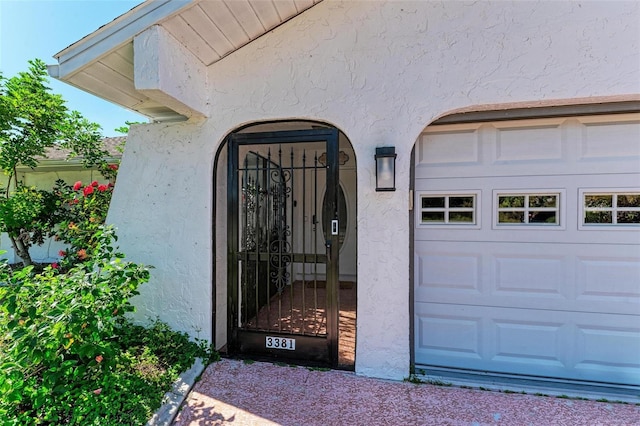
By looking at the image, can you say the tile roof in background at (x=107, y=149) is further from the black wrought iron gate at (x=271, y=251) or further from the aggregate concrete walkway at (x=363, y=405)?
the aggregate concrete walkway at (x=363, y=405)

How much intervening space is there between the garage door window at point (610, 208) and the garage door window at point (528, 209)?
27 cm

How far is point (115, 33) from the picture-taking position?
2.71 metres

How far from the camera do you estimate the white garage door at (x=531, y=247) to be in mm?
2934

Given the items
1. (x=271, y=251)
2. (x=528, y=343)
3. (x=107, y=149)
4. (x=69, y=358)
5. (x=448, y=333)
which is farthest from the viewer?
(x=107, y=149)

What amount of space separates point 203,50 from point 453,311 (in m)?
4.21

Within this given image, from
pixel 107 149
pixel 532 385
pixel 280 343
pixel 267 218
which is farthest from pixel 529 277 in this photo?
pixel 107 149

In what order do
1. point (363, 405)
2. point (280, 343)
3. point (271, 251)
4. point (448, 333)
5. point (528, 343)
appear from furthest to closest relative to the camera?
point (271, 251) < point (280, 343) < point (448, 333) < point (528, 343) < point (363, 405)

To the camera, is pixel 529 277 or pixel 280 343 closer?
pixel 529 277

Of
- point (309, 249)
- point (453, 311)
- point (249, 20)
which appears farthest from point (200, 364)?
point (249, 20)

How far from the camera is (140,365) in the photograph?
2.82 m

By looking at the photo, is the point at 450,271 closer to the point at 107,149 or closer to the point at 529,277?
the point at 529,277

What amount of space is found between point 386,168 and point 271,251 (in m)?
1.75

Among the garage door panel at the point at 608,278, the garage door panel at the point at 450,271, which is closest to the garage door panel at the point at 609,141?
the garage door panel at the point at 608,278

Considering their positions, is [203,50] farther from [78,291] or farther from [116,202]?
[78,291]
